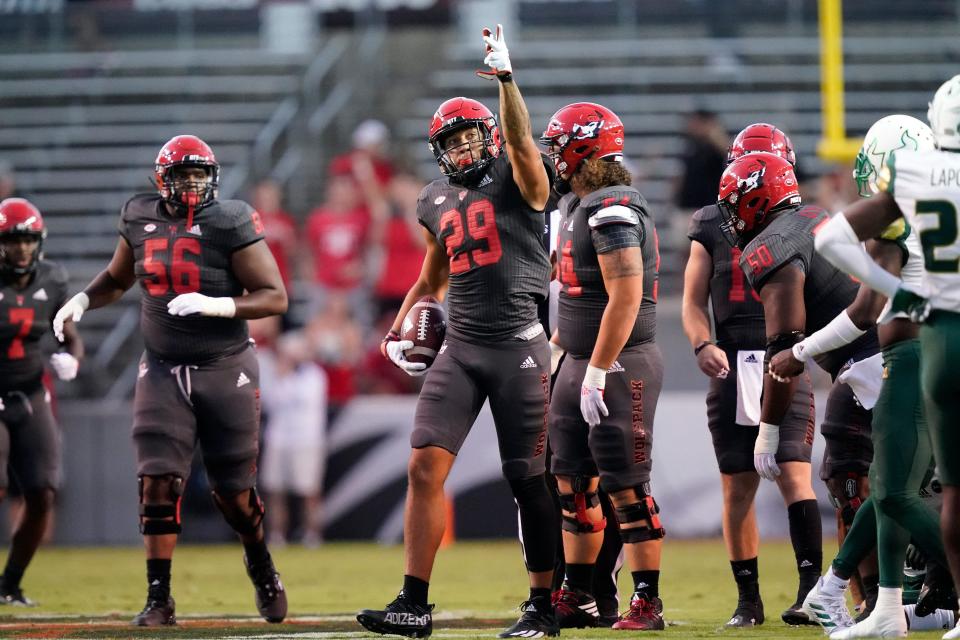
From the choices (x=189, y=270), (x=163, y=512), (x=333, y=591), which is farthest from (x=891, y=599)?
(x=333, y=591)

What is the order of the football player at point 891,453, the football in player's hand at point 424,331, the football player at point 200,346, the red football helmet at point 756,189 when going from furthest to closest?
the football player at point 200,346
the red football helmet at point 756,189
the football in player's hand at point 424,331
the football player at point 891,453

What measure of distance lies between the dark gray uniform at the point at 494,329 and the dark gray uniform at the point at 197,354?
4.99ft

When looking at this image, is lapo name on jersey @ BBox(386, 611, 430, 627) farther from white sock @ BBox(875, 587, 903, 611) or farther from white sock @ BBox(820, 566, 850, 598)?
white sock @ BBox(875, 587, 903, 611)

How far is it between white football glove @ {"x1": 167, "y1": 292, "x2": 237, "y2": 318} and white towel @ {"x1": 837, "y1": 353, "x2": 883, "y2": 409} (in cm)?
283

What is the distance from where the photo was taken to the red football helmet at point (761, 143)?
7062mm

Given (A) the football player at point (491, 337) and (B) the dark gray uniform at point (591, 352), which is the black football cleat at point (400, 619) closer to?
(A) the football player at point (491, 337)

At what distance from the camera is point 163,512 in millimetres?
7094

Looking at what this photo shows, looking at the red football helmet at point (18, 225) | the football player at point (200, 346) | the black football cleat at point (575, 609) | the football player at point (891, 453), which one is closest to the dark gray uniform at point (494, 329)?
the black football cleat at point (575, 609)

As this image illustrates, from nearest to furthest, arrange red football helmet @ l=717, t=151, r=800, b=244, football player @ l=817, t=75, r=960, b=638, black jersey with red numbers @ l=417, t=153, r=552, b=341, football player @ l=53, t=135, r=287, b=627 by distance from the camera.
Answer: football player @ l=817, t=75, r=960, b=638
black jersey with red numbers @ l=417, t=153, r=552, b=341
red football helmet @ l=717, t=151, r=800, b=244
football player @ l=53, t=135, r=287, b=627

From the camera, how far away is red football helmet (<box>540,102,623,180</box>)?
6.48 meters

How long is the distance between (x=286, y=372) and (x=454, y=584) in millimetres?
3931

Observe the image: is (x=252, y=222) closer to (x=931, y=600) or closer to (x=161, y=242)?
(x=161, y=242)

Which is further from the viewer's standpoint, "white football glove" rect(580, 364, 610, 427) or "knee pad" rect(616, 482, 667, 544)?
"knee pad" rect(616, 482, 667, 544)

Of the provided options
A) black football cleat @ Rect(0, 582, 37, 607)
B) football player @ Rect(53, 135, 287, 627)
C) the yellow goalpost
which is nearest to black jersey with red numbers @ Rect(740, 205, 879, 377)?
football player @ Rect(53, 135, 287, 627)
